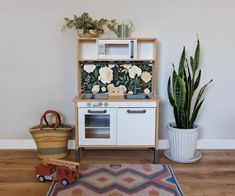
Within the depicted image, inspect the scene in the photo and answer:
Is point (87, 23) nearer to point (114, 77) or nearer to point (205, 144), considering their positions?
point (114, 77)

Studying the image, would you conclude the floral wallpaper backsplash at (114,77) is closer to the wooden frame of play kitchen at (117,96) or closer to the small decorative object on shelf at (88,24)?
the wooden frame of play kitchen at (117,96)

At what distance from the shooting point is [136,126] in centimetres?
297

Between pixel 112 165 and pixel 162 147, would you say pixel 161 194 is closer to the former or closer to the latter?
pixel 112 165

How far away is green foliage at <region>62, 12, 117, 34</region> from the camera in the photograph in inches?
122

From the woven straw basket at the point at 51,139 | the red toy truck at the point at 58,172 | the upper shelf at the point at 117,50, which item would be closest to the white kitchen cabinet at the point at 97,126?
the woven straw basket at the point at 51,139

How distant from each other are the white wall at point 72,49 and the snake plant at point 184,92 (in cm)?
28

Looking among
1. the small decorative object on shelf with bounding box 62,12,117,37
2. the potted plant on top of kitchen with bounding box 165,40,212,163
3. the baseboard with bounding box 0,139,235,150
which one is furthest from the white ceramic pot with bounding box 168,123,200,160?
the small decorative object on shelf with bounding box 62,12,117,37

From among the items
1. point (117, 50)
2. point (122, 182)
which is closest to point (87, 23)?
point (117, 50)

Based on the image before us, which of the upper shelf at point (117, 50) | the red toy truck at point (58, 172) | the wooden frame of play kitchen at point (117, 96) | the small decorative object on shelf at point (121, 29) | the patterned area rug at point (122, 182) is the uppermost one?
the small decorative object on shelf at point (121, 29)

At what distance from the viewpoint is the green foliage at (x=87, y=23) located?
10.1 ft

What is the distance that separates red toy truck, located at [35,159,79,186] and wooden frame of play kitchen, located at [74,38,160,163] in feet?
1.33

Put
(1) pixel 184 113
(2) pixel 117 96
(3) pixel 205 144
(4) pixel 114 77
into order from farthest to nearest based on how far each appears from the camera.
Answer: (3) pixel 205 144 → (4) pixel 114 77 → (2) pixel 117 96 → (1) pixel 184 113

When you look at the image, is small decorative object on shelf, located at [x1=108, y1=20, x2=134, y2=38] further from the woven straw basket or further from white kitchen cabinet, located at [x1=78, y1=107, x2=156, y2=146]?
the woven straw basket

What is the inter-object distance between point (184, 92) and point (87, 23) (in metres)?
1.36
